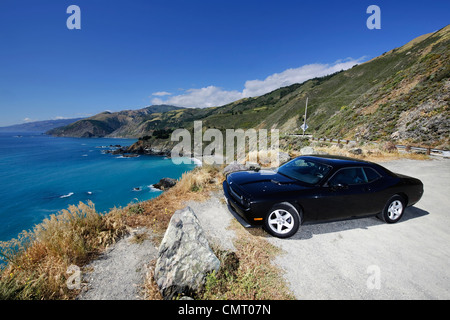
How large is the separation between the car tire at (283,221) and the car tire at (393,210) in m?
2.66

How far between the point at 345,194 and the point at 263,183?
1848 millimetres

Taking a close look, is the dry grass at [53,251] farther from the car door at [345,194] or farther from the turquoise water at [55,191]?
the turquoise water at [55,191]

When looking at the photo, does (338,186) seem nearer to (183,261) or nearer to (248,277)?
(248,277)

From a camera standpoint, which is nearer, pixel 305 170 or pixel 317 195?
pixel 317 195

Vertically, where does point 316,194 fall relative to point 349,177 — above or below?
below

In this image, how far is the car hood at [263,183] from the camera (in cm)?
375

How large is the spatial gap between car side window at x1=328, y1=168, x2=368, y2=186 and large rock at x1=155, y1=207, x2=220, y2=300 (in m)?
3.19

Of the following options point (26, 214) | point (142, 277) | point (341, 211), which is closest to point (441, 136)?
point (341, 211)

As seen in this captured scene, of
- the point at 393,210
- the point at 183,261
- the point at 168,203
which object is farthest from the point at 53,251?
the point at 393,210

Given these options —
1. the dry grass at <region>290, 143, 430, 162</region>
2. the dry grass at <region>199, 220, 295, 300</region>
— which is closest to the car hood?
the dry grass at <region>199, 220, 295, 300</region>

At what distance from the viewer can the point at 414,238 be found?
396 cm

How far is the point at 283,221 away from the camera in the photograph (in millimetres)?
3734

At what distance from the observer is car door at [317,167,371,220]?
12.6 feet
